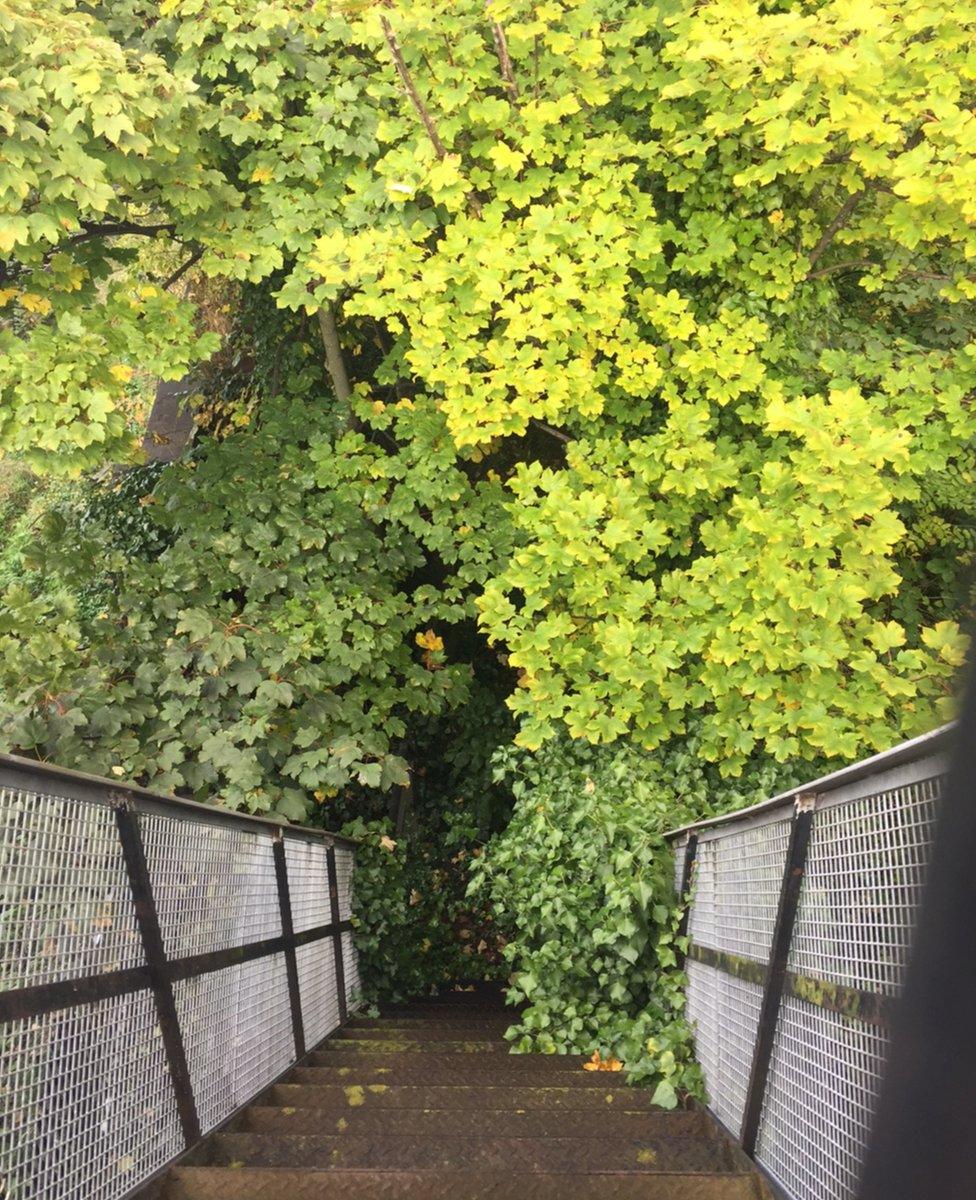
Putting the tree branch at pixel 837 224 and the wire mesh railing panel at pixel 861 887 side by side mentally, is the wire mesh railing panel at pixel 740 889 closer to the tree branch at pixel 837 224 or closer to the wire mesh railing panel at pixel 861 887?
the wire mesh railing panel at pixel 861 887

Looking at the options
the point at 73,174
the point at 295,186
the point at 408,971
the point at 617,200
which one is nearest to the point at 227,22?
the point at 295,186

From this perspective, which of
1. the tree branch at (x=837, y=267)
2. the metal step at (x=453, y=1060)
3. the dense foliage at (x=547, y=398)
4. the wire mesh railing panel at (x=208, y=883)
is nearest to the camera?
the wire mesh railing panel at (x=208, y=883)

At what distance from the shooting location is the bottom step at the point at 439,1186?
269cm

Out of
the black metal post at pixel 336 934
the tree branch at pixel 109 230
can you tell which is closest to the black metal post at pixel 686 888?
the black metal post at pixel 336 934

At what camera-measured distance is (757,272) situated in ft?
20.6

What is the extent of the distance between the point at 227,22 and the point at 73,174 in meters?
1.31

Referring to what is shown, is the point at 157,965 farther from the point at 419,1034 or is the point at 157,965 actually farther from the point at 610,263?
the point at 610,263

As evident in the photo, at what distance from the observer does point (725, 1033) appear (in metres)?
3.50

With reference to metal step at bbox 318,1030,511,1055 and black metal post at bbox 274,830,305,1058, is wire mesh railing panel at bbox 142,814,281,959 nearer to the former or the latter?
black metal post at bbox 274,830,305,1058

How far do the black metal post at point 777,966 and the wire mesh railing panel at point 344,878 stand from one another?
4.40 meters

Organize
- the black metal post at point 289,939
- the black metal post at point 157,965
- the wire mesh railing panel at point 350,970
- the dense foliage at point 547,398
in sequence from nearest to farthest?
the black metal post at point 157,965 < the black metal post at point 289,939 < the dense foliage at point 547,398 < the wire mesh railing panel at point 350,970

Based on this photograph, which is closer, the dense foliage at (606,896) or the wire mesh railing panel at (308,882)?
the dense foliage at (606,896)

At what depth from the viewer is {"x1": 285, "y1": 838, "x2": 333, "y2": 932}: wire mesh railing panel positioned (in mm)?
5199

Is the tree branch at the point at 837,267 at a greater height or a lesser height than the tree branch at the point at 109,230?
greater
